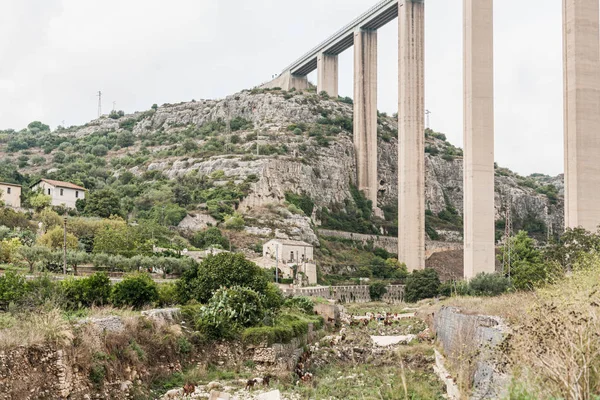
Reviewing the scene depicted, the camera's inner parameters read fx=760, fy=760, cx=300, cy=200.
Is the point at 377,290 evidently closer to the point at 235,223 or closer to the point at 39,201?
the point at 235,223

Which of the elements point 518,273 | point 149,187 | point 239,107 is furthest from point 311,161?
point 518,273

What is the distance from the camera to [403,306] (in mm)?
61469

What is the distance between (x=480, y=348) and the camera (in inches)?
700

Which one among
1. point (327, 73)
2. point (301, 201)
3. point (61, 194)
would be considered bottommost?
point (301, 201)

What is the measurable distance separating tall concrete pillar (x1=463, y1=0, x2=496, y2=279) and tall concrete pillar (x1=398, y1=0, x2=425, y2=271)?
54.4ft

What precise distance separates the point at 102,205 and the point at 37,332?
56.0m

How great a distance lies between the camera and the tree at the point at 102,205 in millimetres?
70500

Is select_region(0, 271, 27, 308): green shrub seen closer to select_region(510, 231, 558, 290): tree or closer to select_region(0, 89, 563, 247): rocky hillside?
select_region(510, 231, 558, 290): tree

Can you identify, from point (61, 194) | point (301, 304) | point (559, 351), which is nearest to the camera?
point (559, 351)

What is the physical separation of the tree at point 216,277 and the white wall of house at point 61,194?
4362cm

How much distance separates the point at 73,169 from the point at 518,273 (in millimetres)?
69821

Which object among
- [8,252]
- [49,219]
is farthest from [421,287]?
[8,252]

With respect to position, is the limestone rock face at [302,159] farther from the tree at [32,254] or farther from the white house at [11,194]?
the tree at [32,254]

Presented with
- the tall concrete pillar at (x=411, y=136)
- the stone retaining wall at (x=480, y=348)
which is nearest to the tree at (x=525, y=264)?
the stone retaining wall at (x=480, y=348)
